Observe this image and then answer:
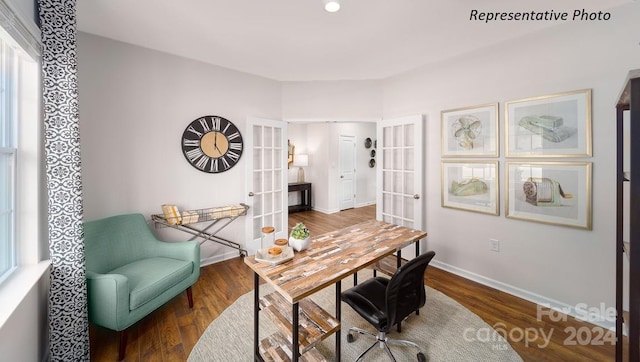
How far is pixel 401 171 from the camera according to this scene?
352 centimetres

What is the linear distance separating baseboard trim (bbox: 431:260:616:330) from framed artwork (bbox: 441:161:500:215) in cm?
77

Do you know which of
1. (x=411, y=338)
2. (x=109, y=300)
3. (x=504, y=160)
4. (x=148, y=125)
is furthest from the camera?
(x=148, y=125)

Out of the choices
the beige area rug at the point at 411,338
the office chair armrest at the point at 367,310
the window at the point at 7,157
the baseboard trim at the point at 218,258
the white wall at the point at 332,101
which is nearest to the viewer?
the window at the point at 7,157

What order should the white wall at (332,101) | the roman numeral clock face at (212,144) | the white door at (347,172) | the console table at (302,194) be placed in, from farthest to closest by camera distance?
the white door at (347,172), the console table at (302,194), the white wall at (332,101), the roman numeral clock face at (212,144)

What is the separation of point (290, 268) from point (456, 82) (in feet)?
9.43

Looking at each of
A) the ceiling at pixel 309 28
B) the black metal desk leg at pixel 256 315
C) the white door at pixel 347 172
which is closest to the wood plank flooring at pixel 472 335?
the black metal desk leg at pixel 256 315

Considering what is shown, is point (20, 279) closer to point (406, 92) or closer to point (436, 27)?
point (436, 27)

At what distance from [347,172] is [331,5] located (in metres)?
5.04

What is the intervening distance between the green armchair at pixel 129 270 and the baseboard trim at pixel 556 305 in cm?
305

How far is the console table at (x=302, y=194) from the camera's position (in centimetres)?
648

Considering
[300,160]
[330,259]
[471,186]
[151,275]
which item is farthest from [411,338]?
[300,160]

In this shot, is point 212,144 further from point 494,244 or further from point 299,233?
point 494,244
